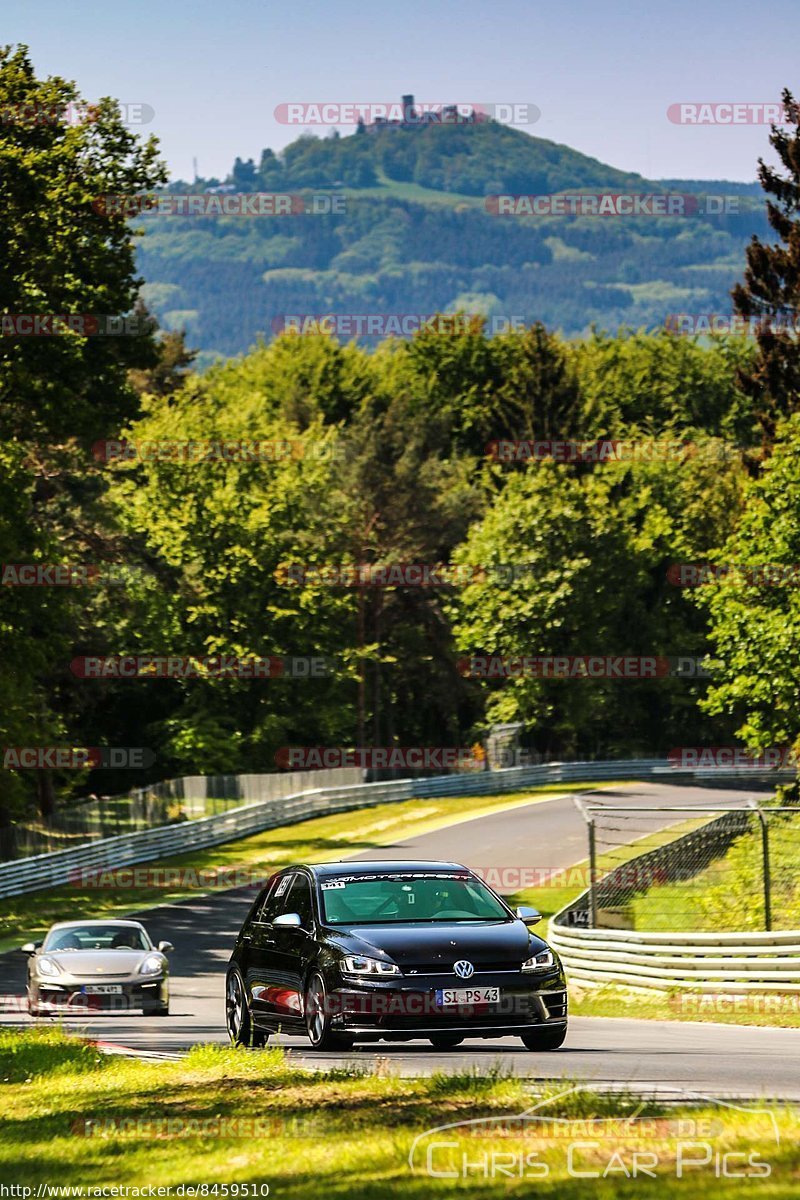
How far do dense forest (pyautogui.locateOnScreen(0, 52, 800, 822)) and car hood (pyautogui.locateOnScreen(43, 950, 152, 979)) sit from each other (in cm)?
2294

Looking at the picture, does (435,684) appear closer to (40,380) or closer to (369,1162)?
(40,380)

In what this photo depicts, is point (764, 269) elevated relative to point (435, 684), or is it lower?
elevated

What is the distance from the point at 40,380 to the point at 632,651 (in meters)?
48.0

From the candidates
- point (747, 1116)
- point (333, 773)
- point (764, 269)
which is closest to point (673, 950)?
point (747, 1116)

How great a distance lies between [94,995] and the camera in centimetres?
2108

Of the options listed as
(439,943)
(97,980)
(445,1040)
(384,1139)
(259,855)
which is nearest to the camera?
(384,1139)

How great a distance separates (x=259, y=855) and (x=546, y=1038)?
123 feet

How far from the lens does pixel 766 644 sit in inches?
1663

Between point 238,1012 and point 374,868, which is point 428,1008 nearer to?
point 374,868

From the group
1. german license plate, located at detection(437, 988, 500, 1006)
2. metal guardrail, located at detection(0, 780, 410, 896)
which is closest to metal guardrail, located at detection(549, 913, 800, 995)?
german license plate, located at detection(437, 988, 500, 1006)

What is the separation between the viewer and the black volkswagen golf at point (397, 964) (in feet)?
39.7

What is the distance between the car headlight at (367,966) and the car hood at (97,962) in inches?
370

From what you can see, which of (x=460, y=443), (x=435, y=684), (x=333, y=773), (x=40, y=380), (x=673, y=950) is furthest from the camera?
(x=460, y=443)

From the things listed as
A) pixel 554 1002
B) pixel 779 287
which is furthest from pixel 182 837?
pixel 554 1002
